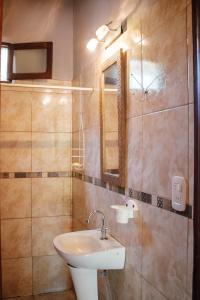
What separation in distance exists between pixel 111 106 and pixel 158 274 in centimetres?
110

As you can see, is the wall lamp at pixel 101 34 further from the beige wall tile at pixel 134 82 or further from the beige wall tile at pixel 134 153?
the beige wall tile at pixel 134 153

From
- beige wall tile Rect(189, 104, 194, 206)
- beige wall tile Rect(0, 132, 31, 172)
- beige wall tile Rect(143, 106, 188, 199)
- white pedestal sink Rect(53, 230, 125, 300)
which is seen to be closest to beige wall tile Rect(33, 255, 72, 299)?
beige wall tile Rect(0, 132, 31, 172)

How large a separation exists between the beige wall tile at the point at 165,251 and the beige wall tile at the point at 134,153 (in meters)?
0.17

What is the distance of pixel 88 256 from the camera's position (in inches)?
68.9

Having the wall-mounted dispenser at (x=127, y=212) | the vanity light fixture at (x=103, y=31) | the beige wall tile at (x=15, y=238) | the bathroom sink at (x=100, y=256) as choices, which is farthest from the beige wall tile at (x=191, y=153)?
the beige wall tile at (x=15, y=238)

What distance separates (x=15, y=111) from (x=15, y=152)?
415mm

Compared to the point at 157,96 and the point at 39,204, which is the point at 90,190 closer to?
the point at 39,204

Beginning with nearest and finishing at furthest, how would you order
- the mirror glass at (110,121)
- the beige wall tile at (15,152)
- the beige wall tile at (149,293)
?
1. the beige wall tile at (149,293)
2. the mirror glass at (110,121)
3. the beige wall tile at (15,152)

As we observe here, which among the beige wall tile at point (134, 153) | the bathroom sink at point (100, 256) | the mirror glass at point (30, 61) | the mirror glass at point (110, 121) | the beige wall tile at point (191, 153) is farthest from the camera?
A: the mirror glass at point (30, 61)

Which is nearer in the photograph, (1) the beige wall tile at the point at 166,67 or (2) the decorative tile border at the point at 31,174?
(1) the beige wall tile at the point at 166,67

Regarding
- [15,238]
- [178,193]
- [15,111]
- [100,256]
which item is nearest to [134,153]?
[178,193]

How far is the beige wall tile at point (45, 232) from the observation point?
10.1 ft

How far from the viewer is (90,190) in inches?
101

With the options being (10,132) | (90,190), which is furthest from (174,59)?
(10,132)
